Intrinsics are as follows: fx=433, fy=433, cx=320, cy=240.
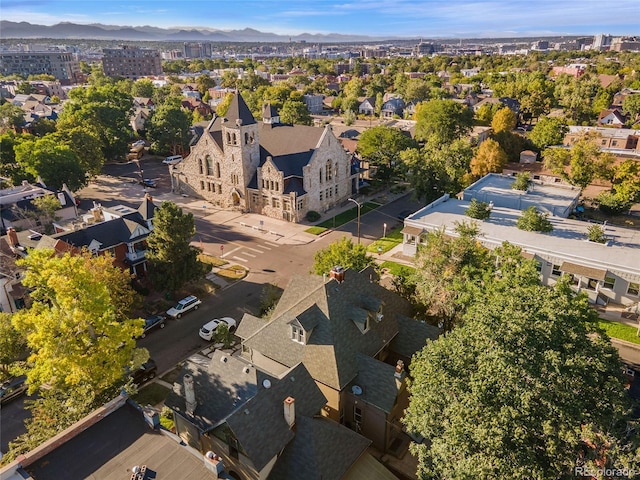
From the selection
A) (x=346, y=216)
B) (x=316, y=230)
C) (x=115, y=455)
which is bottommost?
(x=316, y=230)

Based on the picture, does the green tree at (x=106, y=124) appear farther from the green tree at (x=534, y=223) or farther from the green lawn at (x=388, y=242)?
the green tree at (x=534, y=223)

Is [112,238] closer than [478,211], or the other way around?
[112,238]

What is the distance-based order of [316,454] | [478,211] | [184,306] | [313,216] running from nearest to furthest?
[316,454]
[184,306]
[478,211]
[313,216]

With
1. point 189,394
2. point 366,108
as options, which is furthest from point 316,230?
point 366,108

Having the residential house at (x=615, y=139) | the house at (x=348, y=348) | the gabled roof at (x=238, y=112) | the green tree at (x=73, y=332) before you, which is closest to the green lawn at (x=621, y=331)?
the house at (x=348, y=348)

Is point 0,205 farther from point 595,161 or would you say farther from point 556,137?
point 556,137

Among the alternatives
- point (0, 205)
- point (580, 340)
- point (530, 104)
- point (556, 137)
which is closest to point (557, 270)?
point (580, 340)

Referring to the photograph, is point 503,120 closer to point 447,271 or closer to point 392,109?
point 392,109
